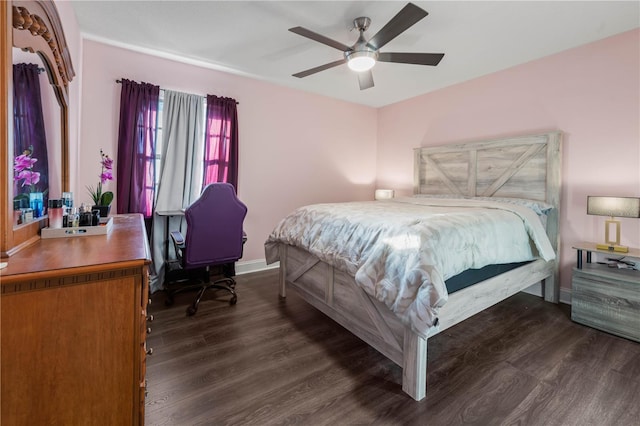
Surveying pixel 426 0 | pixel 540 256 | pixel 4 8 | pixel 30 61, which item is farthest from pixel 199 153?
pixel 540 256

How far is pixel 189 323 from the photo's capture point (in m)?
2.56

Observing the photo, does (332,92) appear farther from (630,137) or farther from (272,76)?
(630,137)

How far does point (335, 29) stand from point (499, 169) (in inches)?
103

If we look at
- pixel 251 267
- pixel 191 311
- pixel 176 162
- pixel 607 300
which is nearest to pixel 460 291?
pixel 607 300

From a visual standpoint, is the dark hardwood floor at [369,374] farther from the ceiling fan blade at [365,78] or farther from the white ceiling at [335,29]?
the white ceiling at [335,29]

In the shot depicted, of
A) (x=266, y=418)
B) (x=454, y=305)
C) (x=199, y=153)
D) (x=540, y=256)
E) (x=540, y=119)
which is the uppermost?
(x=540, y=119)

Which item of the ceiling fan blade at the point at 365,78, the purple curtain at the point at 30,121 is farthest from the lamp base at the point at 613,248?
the purple curtain at the point at 30,121

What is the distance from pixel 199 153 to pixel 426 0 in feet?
9.68

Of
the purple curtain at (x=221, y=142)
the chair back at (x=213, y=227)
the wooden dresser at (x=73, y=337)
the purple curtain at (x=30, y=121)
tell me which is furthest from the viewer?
the purple curtain at (x=221, y=142)

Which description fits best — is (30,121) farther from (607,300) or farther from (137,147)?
(607,300)

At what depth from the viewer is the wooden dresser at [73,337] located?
824 mm

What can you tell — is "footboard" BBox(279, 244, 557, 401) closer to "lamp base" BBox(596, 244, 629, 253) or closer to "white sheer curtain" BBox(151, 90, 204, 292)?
"lamp base" BBox(596, 244, 629, 253)

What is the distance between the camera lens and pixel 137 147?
3.22m

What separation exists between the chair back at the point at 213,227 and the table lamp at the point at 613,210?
130 inches
